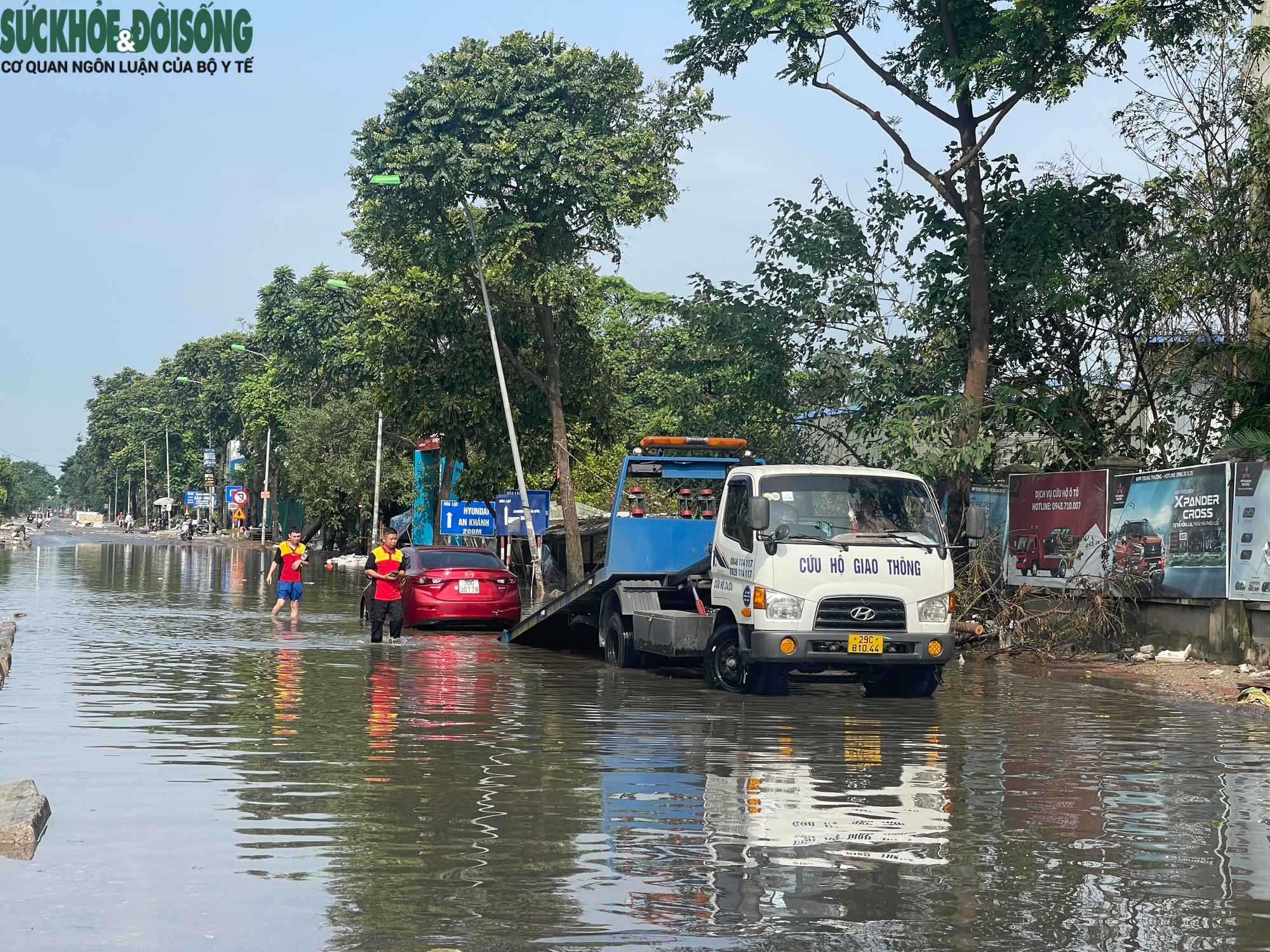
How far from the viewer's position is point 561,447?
35.7 meters

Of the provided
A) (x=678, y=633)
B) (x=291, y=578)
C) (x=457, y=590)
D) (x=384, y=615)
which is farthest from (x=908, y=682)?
(x=291, y=578)

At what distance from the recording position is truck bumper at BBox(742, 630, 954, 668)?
15.9m

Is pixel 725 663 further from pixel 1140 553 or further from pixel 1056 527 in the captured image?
pixel 1056 527

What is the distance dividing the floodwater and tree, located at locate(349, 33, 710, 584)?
58.3 ft

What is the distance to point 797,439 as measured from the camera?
29.9 metres

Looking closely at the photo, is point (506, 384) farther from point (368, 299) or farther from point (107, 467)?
point (107, 467)

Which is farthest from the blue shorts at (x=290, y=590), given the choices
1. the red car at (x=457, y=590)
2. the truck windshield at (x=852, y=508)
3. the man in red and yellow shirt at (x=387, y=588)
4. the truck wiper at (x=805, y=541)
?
the truck wiper at (x=805, y=541)

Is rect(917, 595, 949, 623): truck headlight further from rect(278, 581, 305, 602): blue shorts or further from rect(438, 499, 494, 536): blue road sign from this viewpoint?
rect(438, 499, 494, 536): blue road sign

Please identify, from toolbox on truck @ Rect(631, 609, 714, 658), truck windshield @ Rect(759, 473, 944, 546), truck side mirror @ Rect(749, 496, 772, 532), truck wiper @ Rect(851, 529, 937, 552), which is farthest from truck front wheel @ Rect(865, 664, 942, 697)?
truck side mirror @ Rect(749, 496, 772, 532)

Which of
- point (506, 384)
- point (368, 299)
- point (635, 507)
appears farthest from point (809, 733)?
point (368, 299)

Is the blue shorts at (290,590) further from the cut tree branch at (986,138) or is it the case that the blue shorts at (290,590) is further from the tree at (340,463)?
the tree at (340,463)

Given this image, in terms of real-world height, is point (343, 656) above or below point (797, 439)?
below

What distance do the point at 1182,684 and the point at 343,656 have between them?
10501mm

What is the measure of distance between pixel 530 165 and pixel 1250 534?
18.9m
